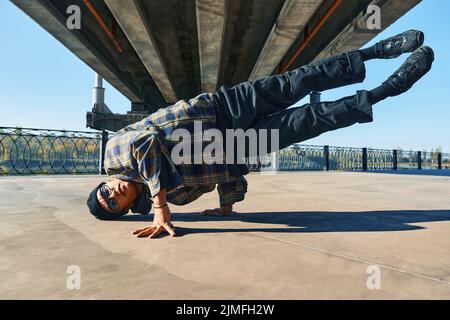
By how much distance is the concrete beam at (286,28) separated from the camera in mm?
6064

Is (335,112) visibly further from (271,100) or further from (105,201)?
(105,201)

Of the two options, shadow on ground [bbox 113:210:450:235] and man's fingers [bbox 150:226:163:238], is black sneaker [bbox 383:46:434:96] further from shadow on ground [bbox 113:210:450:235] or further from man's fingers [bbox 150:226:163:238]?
man's fingers [bbox 150:226:163:238]

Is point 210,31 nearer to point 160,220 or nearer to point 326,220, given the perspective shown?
point 326,220

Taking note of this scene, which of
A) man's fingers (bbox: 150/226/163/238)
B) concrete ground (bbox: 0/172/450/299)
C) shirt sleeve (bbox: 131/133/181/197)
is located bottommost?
concrete ground (bbox: 0/172/450/299)

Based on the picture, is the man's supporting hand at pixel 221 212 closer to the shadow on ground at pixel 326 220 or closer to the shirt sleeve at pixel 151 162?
the shadow on ground at pixel 326 220

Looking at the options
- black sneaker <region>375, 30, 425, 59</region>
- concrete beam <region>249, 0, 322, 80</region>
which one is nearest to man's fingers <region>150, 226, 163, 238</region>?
black sneaker <region>375, 30, 425, 59</region>

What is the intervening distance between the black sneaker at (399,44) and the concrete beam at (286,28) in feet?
12.7

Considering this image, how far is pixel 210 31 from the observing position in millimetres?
7285

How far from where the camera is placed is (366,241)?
74.0 inches

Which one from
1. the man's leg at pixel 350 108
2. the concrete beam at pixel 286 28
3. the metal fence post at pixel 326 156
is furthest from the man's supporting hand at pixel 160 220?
the metal fence post at pixel 326 156

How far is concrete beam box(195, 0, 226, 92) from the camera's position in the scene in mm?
6105

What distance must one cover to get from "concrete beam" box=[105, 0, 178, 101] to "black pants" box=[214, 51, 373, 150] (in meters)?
4.74

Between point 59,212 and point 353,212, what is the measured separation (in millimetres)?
3252

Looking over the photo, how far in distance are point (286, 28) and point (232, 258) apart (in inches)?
278
